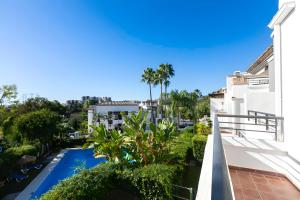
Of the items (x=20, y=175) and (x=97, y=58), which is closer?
(x=20, y=175)

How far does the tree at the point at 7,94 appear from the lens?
101 feet

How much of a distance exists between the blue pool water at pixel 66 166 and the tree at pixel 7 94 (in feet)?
54.8

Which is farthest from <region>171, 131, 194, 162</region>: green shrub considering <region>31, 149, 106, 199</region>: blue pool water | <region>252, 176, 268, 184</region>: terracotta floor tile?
<region>31, 149, 106, 199</region>: blue pool water

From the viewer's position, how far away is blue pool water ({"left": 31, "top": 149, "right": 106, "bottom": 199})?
14.0 meters

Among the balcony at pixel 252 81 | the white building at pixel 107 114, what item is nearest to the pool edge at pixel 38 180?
the balcony at pixel 252 81

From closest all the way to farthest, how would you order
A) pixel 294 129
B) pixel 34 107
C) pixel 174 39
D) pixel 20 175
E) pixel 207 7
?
pixel 294 129, pixel 20 175, pixel 207 7, pixel 174 39, pixel 34 107

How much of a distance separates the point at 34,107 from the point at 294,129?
4425cm

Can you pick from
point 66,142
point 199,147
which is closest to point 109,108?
point 66,142

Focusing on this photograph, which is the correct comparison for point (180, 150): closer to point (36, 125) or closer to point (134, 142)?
point (134, 142)

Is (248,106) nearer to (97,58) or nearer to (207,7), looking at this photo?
(207,7)

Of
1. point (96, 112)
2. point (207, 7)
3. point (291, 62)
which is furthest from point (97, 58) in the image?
point (291, 62)

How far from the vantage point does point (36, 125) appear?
20141mm

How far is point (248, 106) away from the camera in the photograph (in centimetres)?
1012

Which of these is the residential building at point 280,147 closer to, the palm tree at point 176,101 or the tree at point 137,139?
the tree at point 137,139
